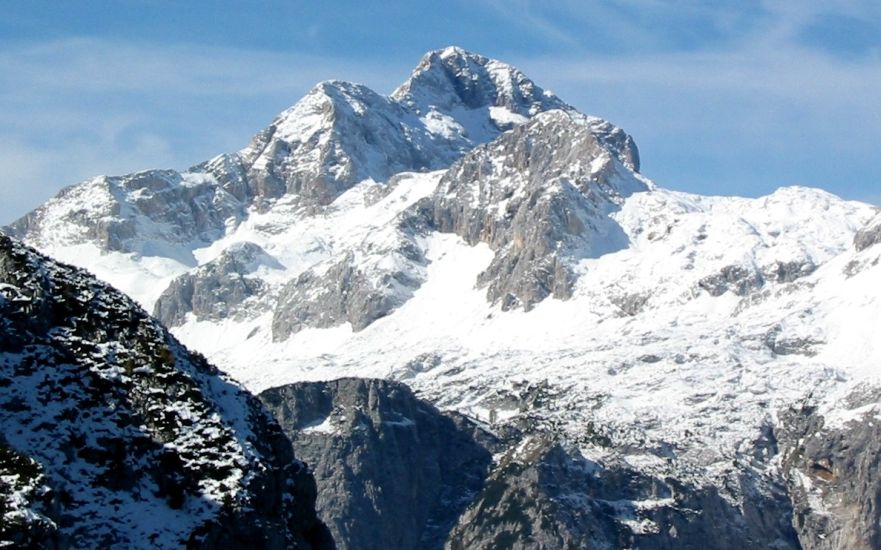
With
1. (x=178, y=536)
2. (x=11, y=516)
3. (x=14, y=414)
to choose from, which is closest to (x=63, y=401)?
(x=14, y=414)

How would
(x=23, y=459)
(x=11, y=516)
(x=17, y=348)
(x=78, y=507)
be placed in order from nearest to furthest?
(x=11, y=516)
(x=23, y=459)
(x=78, y=507)
(x=17, y=348)

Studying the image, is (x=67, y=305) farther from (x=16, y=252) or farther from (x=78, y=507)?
(x=78, y=507)

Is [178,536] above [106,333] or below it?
below

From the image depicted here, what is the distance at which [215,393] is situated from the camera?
11362 centimetres

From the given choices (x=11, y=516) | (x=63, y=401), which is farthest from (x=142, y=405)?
(x=11, y=516)

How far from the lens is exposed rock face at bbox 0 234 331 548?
341 ft

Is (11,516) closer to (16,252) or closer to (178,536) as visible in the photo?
(178,536)

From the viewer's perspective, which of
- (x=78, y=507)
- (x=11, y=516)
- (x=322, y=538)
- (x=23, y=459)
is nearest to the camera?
(x=11, y=516)

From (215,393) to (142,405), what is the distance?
573 cm

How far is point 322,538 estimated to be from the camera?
119m

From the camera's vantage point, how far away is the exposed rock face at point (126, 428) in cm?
10406

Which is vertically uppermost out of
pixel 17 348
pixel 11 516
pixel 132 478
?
pixel 17 348

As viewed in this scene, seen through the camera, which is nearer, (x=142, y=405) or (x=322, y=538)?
(x=142, y=405)

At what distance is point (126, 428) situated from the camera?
108 metres
